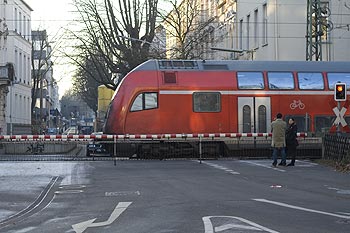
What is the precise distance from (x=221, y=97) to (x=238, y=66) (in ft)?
5.24

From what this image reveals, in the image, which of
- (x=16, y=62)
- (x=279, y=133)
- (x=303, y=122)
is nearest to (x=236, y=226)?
(x=279, y=133)

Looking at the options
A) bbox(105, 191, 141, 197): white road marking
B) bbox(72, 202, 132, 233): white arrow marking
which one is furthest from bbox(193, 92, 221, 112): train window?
bbox(72, 202, 132, 233): white arrow marking

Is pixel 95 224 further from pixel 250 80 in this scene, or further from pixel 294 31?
pixel 294 31

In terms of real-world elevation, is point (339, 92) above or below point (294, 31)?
below

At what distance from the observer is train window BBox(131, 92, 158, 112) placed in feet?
78.7

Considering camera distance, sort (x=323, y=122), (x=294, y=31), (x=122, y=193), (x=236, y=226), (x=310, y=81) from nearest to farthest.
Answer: (x=236, y=226) < (x=122, y=193) < (x=310, y=81) < (x=323, y=122) < (x=294, y=31)

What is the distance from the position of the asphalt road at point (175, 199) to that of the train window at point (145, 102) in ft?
13.0

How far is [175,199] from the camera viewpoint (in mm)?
12430

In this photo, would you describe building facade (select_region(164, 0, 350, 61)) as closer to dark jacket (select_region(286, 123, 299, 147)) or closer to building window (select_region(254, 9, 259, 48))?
building window (select_region(254, 9, 259, 48))

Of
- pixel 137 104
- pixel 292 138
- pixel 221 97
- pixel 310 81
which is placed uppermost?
pixel 310 81

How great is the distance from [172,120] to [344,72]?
7770 millimetres

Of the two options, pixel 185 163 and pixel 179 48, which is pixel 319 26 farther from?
pixel 185 163

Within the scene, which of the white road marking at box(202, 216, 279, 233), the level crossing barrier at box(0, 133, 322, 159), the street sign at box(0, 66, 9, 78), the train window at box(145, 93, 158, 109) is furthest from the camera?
the street sign at box(0, 66, 9, 78)

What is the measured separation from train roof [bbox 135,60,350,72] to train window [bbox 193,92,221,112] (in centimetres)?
110
